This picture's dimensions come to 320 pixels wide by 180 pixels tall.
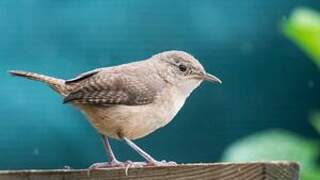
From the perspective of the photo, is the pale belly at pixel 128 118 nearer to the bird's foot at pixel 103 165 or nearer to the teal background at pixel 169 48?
the bird's foot at pixel 103 165

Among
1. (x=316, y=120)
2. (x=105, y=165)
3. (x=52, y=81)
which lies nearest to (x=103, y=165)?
(x=105, y=165)

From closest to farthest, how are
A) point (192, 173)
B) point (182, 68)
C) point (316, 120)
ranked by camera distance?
point (192, 173) < point (182, 68) < point (316, 120)

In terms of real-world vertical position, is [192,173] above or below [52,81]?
below

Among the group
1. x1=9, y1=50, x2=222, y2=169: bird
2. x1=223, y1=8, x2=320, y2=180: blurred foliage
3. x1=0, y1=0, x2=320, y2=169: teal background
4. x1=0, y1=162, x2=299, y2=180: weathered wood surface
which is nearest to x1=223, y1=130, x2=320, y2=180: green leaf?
x1=223, y1=8, x2=320, y2=180: blurred foliage

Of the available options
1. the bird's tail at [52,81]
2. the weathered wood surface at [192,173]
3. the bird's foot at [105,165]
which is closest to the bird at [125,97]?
the bird's tail at [52,81]

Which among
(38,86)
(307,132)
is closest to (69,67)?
(38,86)

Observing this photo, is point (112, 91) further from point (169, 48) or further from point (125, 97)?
point (169, 48)

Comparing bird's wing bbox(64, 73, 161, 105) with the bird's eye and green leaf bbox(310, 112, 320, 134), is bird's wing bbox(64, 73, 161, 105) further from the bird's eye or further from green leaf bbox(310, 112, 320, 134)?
green leaf bbox(310, 112, 320, 134)

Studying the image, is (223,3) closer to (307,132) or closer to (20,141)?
(307,132)
